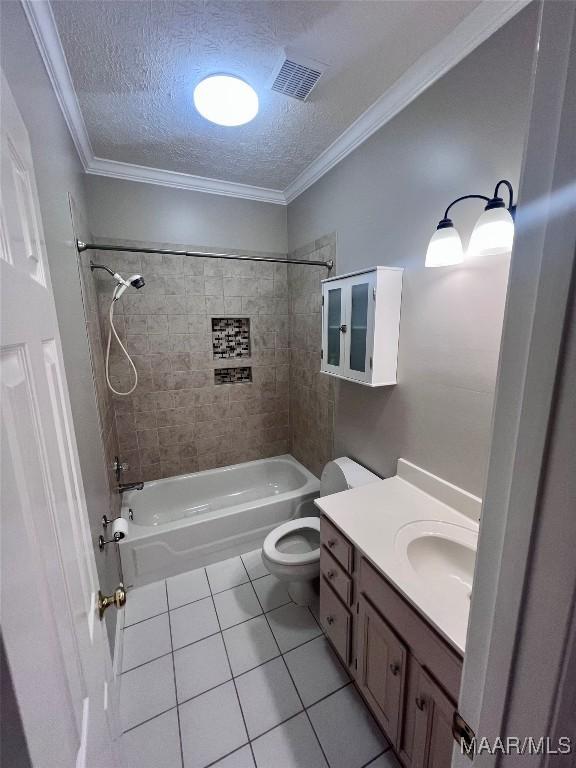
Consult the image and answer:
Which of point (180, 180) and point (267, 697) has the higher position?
point (180, 180)

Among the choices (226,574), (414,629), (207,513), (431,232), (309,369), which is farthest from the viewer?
(309,369)

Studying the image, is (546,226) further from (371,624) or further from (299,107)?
(299,107)

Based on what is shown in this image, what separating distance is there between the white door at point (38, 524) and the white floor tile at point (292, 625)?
100cm

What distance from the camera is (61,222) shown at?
120 centimetres

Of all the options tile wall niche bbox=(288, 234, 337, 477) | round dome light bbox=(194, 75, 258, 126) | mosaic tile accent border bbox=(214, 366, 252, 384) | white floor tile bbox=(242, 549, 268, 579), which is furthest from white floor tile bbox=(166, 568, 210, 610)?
round dome light bbox=(194, 75, 258, 126)

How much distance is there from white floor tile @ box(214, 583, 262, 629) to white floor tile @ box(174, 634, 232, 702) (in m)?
0.11

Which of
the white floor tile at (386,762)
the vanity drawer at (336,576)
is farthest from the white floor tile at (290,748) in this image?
the vanity drawer at (336,576)

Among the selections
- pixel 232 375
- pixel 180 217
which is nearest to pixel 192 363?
pixel 232 375

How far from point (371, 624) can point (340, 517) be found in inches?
14.6

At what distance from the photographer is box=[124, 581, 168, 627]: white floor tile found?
1719 mm

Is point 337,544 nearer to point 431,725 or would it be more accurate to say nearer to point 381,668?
point 381,668

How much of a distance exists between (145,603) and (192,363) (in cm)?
163

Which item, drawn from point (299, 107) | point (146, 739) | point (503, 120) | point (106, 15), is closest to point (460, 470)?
point (503, 120)

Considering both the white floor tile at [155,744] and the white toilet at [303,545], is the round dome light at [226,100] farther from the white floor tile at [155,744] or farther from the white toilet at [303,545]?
the white floor tile at [155,744]
